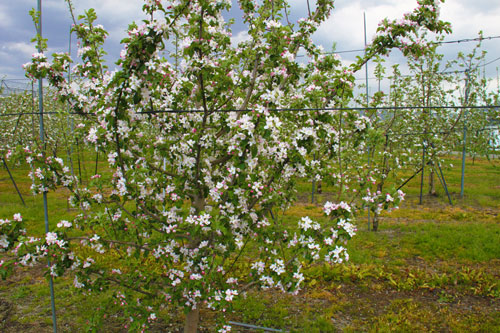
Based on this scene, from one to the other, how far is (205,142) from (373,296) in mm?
3621

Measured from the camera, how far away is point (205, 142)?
3.16 m

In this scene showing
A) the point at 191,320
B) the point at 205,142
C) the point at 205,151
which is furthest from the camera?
the point at 191,320

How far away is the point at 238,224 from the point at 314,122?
1194 mm

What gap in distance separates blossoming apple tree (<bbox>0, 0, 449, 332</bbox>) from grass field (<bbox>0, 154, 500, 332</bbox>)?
90cm

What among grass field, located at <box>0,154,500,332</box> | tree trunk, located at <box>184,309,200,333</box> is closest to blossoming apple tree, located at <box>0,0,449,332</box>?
tree trunk, located at <box>184,309,200,333</box>

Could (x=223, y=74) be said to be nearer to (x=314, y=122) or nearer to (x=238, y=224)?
(x=314, y=122)

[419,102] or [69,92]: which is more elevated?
[419,102]

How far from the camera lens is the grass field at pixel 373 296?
14.4 feet

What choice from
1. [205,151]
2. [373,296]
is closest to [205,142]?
[205,151]

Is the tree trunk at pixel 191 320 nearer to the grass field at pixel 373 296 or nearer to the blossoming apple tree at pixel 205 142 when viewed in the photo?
the blossoming apple tree at pixel 205 142

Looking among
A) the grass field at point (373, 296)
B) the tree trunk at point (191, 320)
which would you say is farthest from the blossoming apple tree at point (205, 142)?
the grass field at point (373, 296)

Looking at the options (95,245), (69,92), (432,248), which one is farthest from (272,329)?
(432,248)

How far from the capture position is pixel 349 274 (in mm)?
5602

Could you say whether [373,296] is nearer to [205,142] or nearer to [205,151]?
[205,151]
